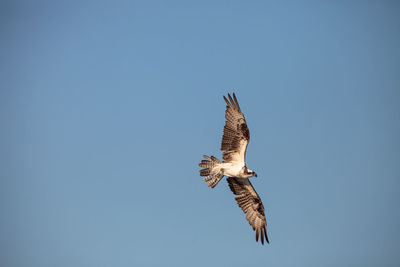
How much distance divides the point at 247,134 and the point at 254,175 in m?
1.82

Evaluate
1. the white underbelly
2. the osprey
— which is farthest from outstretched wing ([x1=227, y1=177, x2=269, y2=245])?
the white underbelly

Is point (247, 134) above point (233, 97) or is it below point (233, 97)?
below

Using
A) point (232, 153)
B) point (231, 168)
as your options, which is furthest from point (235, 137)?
point (231, 168)

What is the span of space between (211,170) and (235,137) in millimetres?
1849

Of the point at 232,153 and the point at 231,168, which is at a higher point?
the point at 232,153

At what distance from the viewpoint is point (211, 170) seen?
18.3 m

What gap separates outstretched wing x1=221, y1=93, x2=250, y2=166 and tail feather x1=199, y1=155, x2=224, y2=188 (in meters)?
0.59

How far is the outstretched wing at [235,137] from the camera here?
61.1 feet

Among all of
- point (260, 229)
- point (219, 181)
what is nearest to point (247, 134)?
point (219, 181)

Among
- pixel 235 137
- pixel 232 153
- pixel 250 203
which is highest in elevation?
pixel 235 137

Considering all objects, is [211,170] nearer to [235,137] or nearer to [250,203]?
[235,137]

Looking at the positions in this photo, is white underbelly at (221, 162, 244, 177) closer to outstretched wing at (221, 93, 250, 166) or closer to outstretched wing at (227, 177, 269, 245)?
outstretched wing at (221, 93, 250, 166)

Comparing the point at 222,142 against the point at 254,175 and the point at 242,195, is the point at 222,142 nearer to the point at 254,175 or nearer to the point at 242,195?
the point at 254,175

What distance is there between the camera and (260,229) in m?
20.0
